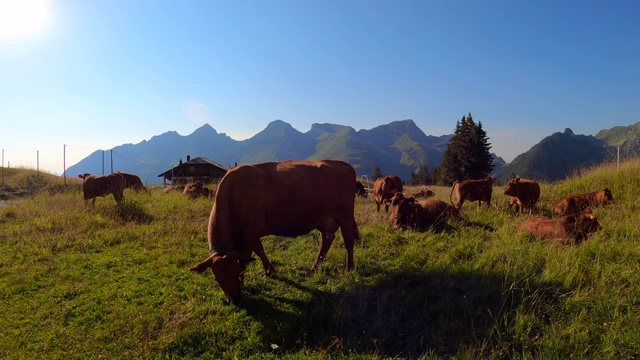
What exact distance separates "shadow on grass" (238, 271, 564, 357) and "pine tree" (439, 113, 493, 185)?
43006 millimetres

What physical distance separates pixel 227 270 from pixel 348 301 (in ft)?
6.30

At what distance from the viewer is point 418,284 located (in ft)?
19.3

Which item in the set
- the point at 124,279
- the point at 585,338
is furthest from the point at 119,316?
the point at 585,338

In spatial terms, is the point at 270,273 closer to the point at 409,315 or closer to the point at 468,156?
the point at 409,315

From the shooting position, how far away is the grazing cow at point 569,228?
723 cm

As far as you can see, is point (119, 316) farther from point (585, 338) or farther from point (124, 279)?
point (585, 338)

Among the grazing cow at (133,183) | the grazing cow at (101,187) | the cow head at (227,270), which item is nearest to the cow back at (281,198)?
the cow head at (227,270)

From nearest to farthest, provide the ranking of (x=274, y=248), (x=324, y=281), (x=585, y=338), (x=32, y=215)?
(x=585, y=338), (x=324, y=281), (x=274, y=248), (x=32, y=215)

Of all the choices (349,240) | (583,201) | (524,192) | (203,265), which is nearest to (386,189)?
(524,192)

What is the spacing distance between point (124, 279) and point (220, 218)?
8.40 ft

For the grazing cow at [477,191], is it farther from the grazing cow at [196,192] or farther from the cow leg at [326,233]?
the grazing cow at [196,192]

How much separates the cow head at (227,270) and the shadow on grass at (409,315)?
11.0 inches

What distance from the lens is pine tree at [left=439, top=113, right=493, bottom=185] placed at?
151 ft

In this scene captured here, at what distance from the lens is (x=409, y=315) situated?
A: 4980 mm
